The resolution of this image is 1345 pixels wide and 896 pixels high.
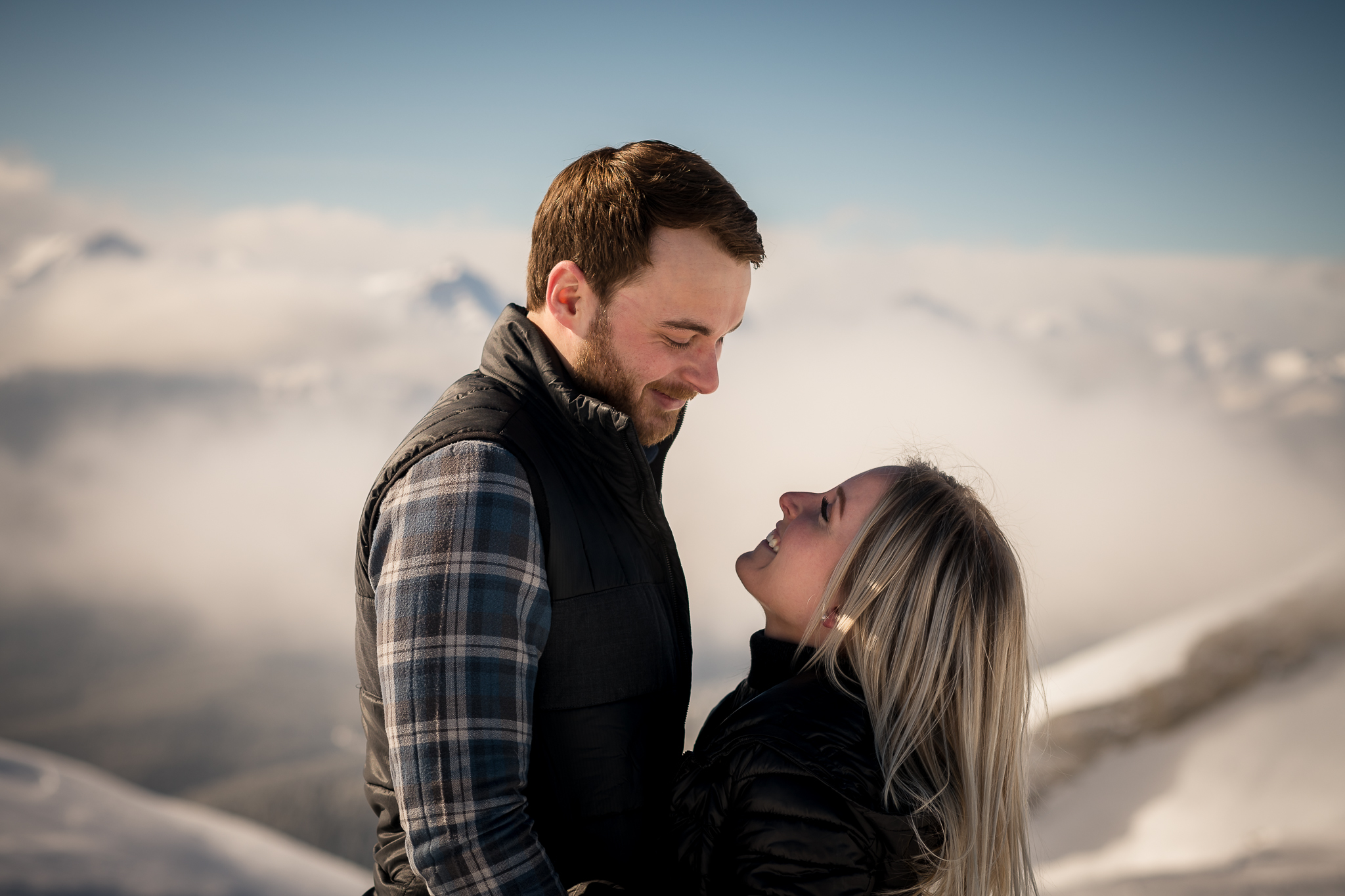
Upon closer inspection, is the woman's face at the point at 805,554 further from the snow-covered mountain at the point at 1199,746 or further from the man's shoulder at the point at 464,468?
the snow-covered mountain at the point at 1199,746

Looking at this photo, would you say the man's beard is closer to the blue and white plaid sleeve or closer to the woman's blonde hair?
the blue and white plaid sleeve

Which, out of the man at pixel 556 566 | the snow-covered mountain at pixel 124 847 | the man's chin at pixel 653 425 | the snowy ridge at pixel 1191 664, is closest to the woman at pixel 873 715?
the man at pixel 556 566

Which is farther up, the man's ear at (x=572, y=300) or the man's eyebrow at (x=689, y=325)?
the man's ear at (x=572, y=300)

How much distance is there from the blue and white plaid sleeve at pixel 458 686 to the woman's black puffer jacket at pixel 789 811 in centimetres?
38

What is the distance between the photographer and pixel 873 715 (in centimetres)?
210

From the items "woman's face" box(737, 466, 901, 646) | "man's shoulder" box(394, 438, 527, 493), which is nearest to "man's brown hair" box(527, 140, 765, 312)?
"man's shoulder" box(394, 438, 527, 493)

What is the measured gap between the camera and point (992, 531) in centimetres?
234

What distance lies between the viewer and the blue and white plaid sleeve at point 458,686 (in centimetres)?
158

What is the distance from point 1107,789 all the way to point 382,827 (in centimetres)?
761

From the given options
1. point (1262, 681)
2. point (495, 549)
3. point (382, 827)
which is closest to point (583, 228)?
point (495, 549)

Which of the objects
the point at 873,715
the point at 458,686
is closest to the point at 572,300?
the point at 458,686

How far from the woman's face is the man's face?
52 cm

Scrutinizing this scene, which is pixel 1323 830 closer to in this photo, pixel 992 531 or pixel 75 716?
pixel 992 531

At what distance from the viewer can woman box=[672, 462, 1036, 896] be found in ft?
5.88
